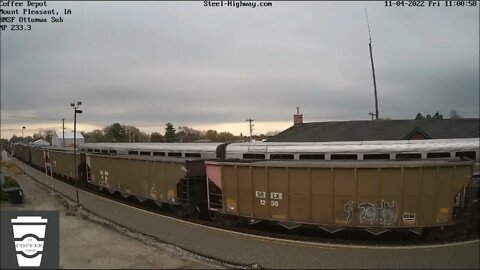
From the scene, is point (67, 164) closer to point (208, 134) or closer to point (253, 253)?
point (253, 253)

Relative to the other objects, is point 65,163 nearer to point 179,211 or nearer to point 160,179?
point 160,179

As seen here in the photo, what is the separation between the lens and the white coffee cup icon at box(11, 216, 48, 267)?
6973mm

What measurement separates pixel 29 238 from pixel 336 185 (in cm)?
805

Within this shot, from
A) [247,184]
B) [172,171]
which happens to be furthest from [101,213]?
[247,184]

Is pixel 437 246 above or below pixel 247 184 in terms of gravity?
below

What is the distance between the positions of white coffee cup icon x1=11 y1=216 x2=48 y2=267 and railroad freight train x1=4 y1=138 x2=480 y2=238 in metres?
6.28

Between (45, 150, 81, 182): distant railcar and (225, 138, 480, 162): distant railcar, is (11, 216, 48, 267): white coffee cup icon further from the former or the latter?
(45, 150, 81, 182): distant railcar

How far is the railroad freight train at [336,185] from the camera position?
9.51 meters

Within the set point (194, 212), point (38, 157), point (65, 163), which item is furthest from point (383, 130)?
point (38, 157)

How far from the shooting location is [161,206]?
16.1 metres

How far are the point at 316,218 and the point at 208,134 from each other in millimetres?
76661

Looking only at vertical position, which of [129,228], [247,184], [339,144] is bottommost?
[129,228]

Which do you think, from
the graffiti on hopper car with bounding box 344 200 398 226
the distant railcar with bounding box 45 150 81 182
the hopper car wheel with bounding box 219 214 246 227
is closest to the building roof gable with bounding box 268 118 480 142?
the graffiti on hopper car with bounding box 344 200 398 226

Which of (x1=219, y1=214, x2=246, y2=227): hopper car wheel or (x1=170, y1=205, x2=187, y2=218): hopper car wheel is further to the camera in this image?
(x1=170, y1=205, x2=187, y2=218): hopper car wheel
